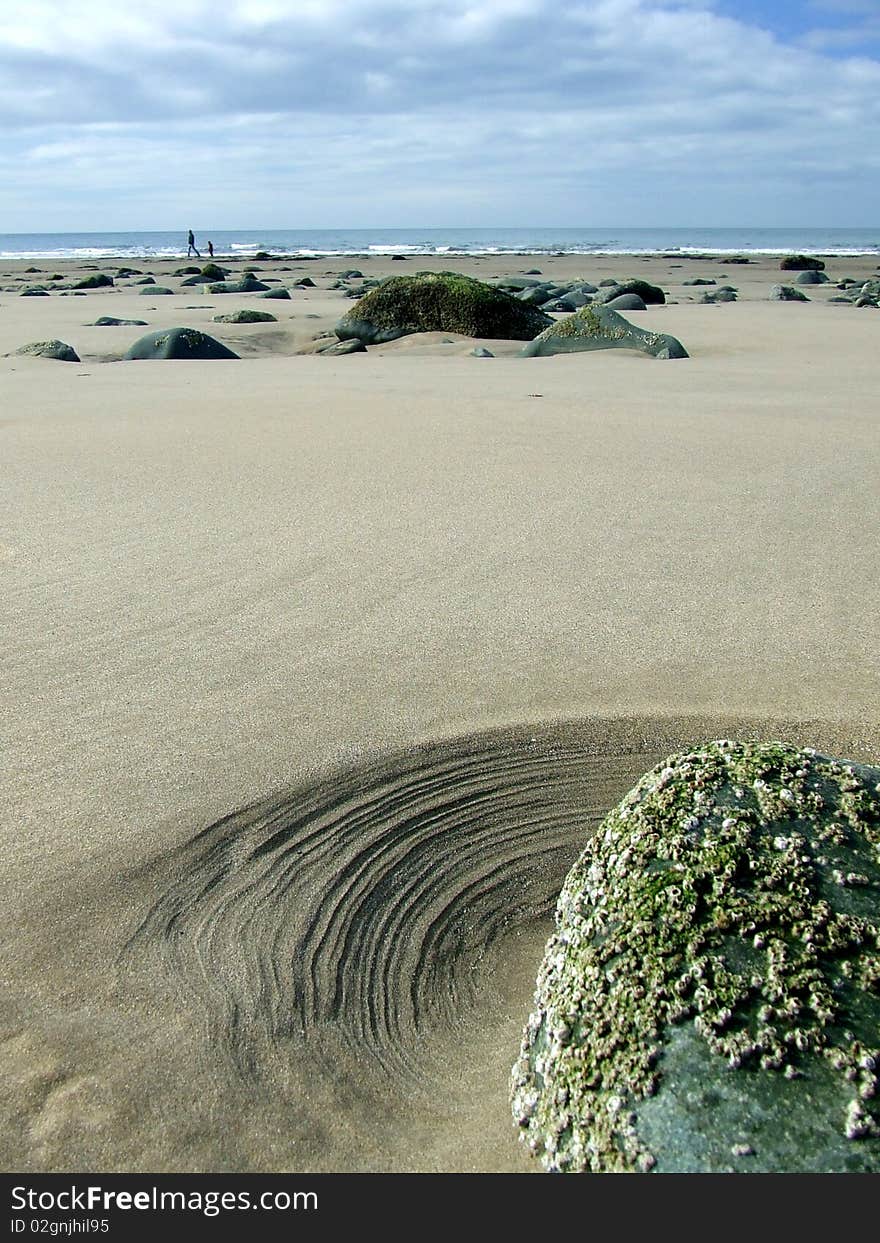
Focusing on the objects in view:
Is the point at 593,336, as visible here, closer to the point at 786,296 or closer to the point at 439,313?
the point at 439,313

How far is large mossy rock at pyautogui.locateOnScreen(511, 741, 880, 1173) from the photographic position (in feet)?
4.34

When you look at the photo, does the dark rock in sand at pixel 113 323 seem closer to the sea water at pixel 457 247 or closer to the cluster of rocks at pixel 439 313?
the cluster of rocks at pixel 439 313

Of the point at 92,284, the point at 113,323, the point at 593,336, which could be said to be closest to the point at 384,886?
the point at 593,336

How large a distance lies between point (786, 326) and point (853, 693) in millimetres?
9980

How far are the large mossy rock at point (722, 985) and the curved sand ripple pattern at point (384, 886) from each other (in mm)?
299

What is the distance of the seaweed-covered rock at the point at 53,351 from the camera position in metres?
9.32

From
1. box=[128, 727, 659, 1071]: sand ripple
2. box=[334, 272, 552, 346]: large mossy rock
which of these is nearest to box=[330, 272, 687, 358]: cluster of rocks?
box=[334, 272, 552, 346]: large mossy rock

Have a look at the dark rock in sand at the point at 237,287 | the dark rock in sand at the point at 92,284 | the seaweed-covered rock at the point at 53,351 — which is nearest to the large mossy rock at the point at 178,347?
the seaweed-covered rock at the point at 53,351

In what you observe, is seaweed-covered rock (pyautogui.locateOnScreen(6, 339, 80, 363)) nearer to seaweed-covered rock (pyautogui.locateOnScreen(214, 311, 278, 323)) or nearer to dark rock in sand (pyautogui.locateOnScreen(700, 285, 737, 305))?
seaweed-covered rock (pyautogui.locateOnScreen(214, 311, 278, 323))

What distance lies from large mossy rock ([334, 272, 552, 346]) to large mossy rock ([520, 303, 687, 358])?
1750 millimetres

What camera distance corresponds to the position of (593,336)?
387 inches

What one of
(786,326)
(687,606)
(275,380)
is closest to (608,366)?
(275,380)
